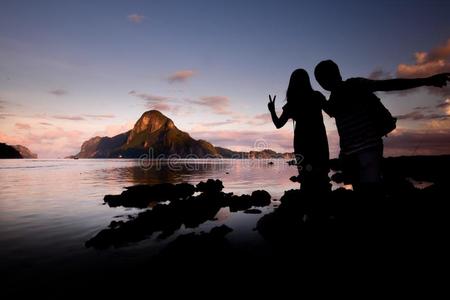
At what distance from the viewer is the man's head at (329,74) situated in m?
4.50

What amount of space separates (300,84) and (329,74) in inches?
40.7

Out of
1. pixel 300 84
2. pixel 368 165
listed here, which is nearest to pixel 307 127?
pixel 300 84

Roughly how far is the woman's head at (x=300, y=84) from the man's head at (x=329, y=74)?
92cm

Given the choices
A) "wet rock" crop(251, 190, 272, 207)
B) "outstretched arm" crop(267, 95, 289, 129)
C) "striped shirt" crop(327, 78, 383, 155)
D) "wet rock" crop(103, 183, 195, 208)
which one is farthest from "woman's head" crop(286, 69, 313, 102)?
"wet rock" crop(103, 183, 195, 208)

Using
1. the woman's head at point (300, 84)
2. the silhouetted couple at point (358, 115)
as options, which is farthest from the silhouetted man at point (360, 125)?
the woman's head at point (300, 84)

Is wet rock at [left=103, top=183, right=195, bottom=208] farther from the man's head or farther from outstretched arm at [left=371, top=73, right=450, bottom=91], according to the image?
outstretched arm at [left=371, top=73, right=450, bottom=91]

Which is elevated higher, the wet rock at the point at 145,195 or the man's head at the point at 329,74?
the man's head at the point at 329,74

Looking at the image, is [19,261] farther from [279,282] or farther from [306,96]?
[306,96]

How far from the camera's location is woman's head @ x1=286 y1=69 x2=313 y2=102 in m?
5.51

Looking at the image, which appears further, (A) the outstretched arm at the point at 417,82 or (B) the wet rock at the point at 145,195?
(B) the wet rock at the point at 145,195

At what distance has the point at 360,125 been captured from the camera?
163 inches

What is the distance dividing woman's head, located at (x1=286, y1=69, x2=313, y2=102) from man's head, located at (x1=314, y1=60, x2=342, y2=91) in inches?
36.1

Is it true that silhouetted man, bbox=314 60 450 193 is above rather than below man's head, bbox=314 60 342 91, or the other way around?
below

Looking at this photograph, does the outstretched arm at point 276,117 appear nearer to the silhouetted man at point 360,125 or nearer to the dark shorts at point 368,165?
the silhouetted man at point 360,125
